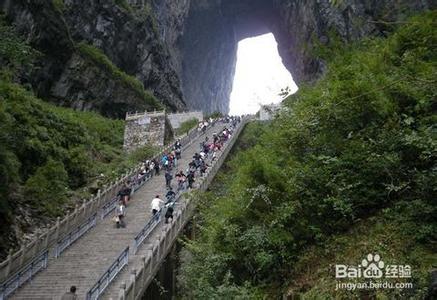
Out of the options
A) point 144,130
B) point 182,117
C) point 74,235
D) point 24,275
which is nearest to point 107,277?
point 24,275

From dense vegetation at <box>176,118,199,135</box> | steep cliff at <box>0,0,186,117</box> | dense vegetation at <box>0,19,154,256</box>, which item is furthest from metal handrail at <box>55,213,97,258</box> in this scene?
dense vegetation at <box>176,118,199,135</box>

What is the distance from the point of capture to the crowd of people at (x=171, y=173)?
55.8 ft

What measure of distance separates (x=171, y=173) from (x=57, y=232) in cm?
889

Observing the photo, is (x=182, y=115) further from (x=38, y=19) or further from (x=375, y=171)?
(x=375, y=171)

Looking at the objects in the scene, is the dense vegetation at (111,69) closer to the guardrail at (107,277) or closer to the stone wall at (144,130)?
the stone wall at (144,130)

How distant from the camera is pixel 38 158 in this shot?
2136 cm

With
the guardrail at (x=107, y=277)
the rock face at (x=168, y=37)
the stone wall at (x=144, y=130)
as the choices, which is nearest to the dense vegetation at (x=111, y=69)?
the rock face at (x=168, y=37)

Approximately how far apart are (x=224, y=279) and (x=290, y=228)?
1645mm

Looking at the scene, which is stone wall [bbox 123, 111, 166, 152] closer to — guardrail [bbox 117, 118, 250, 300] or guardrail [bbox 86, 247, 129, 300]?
guardrail [bbox 117, 118, 250, 300]

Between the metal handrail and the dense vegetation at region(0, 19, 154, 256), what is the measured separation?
6.21 ft

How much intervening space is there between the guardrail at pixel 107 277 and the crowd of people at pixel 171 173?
302cm

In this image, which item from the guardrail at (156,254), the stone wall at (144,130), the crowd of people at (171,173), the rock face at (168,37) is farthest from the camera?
the rock face at (168,37)

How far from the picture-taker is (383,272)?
750 centimetres

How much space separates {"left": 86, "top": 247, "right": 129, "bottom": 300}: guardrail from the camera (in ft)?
36.3
